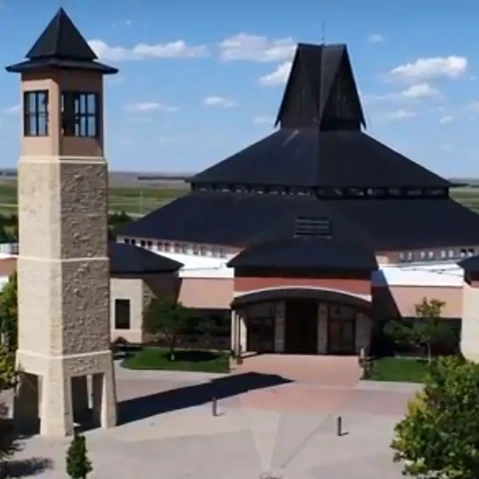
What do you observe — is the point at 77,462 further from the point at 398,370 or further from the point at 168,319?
the point at 398,370

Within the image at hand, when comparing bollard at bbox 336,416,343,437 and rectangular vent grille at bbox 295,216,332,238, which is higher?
rectangular vent grille at bbox 295,216,332,238

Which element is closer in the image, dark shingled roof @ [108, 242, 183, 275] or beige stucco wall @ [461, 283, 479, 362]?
beige stucco wall @ [461, 283, 479, 362]

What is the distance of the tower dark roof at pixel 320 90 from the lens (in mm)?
62562

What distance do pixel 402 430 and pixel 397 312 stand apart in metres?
24.0

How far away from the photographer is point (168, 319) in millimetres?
45281

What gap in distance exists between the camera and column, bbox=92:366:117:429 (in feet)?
108

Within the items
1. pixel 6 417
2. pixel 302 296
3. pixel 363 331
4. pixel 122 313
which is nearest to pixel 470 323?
pixel 363 331

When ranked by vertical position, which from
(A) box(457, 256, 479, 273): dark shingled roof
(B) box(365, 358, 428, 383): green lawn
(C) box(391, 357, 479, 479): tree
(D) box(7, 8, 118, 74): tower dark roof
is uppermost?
(D) box(7, 8, 118, 74): tower dark roof

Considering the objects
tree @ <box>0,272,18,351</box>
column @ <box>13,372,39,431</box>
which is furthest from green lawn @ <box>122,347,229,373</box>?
column @ <box>13,372,39,431</box>

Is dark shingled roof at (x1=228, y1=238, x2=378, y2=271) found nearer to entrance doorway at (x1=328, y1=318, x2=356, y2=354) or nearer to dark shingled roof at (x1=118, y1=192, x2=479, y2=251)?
entrance doorway at (x1=328, y1=318, x2=356, y2=354)

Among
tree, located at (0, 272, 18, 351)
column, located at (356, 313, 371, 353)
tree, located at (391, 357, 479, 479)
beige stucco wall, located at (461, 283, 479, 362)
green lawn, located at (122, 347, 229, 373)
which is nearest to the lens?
tree, located at (391, 357, 479, 479)

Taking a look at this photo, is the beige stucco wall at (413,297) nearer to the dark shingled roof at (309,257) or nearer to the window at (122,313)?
the dark shingled roof at (309,257)

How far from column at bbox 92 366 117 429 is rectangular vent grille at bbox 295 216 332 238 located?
20.1 metres

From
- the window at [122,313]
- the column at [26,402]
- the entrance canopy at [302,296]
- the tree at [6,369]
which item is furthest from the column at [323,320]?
the tree at [6,369]
